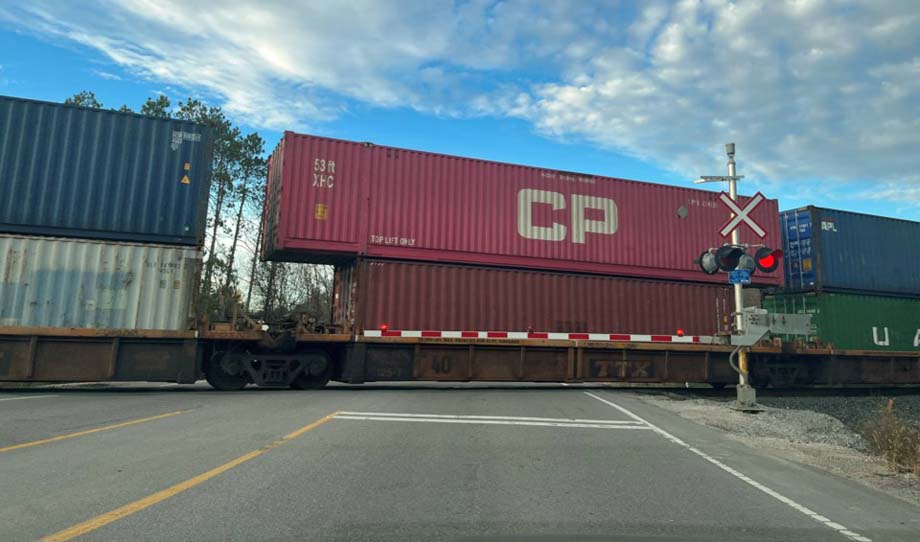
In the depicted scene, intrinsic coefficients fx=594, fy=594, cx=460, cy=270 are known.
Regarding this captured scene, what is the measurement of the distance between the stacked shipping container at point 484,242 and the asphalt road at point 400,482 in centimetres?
572

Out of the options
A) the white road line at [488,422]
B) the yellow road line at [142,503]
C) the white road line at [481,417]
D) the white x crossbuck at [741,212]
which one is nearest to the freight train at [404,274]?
the white x crossbuck at [741,212]

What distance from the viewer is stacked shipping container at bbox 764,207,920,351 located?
17.8 m

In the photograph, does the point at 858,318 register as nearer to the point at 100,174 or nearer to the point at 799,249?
the point at 799,249

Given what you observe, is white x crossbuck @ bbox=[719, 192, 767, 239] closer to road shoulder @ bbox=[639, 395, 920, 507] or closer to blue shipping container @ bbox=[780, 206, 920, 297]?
road shoulder @ bbox=[639, 395, 920, 507]

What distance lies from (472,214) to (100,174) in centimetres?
843

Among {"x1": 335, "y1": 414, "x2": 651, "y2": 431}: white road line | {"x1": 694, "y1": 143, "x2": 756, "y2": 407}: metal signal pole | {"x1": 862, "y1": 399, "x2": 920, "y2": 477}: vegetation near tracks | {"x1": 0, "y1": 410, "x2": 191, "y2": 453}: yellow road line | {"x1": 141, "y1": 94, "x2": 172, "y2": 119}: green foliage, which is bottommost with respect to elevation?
{"x1": 0, "y1": 410, "x2": 191, "y2": 453}: yellow road line

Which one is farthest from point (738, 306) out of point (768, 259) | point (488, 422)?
point (488, 422)

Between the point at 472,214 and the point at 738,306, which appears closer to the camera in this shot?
the point at 738,306

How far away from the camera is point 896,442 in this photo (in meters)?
6.88

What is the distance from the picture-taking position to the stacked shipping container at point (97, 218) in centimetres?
1209

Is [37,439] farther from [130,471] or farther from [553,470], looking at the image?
[553,470]

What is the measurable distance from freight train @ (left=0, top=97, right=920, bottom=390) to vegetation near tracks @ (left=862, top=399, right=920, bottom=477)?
7.96 m

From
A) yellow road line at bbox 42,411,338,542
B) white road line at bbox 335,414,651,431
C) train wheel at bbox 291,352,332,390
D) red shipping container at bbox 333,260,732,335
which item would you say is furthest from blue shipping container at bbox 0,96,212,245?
yellow road line at bbox 42,411,338,542

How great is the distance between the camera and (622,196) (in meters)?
16.8
